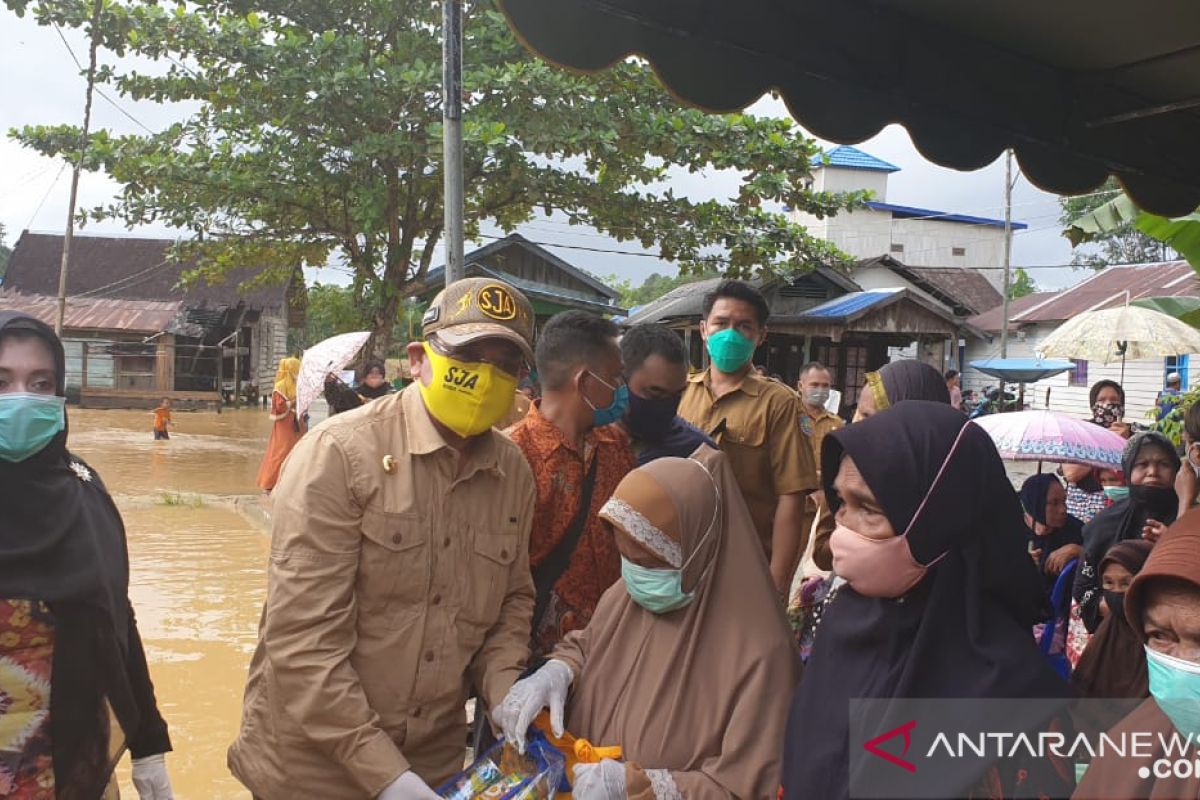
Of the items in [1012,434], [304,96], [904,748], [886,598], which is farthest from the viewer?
[304,96]

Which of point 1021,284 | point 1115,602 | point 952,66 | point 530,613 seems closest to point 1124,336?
point 952,66

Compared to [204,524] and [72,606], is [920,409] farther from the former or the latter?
[204,524]

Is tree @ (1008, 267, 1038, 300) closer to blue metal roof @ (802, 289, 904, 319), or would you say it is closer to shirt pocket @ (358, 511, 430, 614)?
blue metal roof @ (802, 289, 904, 319)

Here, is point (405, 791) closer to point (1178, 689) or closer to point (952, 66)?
point (1178, 689)

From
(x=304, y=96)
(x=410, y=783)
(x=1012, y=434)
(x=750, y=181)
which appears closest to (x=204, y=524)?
(x=304, y=96)

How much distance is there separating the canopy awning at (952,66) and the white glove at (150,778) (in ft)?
7.30

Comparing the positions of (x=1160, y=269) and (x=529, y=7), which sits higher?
(x=1160, y=269)

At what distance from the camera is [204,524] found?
11234 millimetres

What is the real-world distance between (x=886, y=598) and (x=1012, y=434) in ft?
13.8

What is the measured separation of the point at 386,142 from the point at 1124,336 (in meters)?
7.71

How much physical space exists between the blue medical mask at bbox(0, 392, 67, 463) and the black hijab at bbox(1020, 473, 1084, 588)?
4221 millimetres

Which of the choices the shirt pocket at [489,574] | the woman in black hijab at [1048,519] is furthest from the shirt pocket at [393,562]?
the woman in black hijab at [1048,519]

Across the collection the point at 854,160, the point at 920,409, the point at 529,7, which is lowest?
the point at 920,409

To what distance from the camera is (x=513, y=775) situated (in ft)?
6.57
